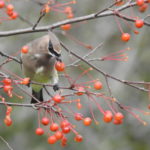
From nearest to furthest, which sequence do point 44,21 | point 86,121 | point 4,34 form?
point 86,121
point 4,34
point 44,21

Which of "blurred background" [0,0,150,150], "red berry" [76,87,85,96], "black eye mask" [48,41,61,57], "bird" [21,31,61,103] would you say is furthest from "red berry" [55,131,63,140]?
"blurred background" [0,0,150,150]

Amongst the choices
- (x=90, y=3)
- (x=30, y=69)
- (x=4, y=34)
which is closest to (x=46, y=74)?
(x=30, y=69)

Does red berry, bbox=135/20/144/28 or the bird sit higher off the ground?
red berry, bbox=135/20/144/28

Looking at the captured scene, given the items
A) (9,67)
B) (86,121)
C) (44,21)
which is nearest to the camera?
(86,121)

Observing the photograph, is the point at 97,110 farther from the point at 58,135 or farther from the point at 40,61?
the point at 58,135

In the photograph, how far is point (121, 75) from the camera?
7801mm

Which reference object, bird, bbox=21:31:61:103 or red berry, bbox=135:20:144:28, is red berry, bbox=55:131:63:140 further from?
bird, bbox=21:31:61:103

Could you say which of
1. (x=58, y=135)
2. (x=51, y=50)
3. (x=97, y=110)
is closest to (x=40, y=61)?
(x=51, y=50)

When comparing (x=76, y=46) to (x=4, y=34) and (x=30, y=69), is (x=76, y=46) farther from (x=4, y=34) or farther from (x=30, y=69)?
(x=4, y=34)

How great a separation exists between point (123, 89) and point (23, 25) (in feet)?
7.15

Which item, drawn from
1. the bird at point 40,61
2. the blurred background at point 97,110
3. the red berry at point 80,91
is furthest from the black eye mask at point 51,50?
the blurred background at point 97,110

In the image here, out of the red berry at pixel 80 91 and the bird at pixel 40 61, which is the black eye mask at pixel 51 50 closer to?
the bird at pixel 40 61

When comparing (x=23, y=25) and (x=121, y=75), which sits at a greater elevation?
(x=23, y=25)

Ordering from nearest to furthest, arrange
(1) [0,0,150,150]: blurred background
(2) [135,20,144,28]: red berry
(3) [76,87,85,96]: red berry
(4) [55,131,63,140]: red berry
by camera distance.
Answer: (3) [76,87,85,96]: red berry < (4) [55,131,63,140]: red berry < (2) [135,20,144,28]: red berry < (1) [0,0,150,150]: blurred background
